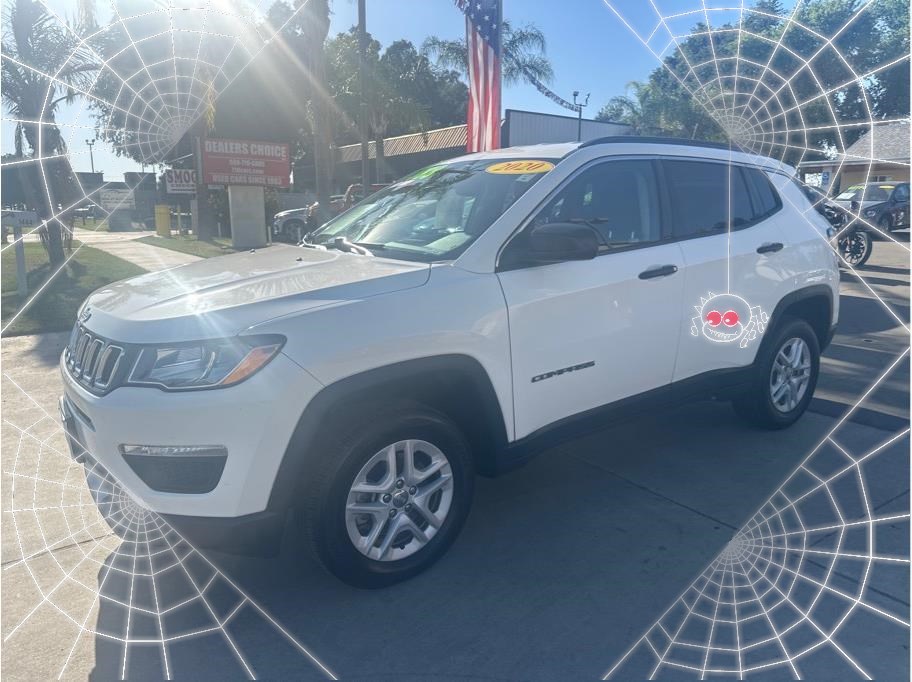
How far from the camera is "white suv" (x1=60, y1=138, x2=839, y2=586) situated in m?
2.66

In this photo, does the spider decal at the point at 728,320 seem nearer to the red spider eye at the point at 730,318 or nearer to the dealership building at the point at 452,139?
the red spider eye at the point at 730,318

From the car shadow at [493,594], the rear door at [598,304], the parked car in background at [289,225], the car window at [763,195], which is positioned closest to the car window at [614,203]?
the rear door at [598,304]

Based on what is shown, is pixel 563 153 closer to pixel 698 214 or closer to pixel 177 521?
pixel 698 214

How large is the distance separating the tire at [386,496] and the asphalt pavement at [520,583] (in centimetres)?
18

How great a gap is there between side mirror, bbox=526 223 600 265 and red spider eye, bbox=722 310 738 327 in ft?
4.72

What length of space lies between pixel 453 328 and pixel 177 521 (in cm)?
131

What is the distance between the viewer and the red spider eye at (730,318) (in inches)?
171

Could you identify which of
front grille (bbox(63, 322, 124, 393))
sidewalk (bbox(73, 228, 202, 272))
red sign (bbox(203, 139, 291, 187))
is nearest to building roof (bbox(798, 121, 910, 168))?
front grille (bbox(63, 322, 124, 393))

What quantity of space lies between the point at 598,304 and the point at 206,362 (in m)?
1.90

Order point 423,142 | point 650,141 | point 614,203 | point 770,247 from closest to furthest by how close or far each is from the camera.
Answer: point 614,203
point 650,141
point 770,247
point 423,142

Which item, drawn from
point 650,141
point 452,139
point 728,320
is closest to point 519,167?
point 650,141

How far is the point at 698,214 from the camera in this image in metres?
4.30

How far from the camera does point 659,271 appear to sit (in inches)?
153

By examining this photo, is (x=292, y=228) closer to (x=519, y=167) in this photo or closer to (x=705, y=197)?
(x=705, y=197)
